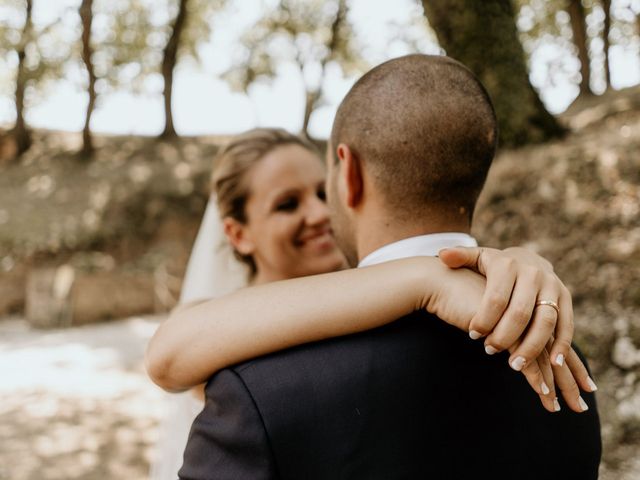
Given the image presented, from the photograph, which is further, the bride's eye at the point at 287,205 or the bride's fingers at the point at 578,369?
the bride's eye at the point at 287,205

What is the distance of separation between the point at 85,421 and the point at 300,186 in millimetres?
5398

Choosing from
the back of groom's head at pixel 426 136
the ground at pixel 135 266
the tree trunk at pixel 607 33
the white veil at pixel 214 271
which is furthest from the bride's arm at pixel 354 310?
the tree trunk at pixel 607 33

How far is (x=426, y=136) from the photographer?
1.46m

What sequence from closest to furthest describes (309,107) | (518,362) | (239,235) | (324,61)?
(518,362), (239,235), (309,107), (324,61)

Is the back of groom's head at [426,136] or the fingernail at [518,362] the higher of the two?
the back of groom's head at [426,136]

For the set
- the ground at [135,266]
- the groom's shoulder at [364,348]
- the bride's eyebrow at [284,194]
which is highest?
the groom's shoulder at [364,348]

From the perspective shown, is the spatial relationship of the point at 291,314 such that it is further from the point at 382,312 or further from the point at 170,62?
the point at 170,62

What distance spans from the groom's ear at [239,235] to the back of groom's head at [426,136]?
1723mm

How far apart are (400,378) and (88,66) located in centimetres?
1840

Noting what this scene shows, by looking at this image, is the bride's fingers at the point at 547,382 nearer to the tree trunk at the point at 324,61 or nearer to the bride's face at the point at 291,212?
the bride's face at the point at 291,212

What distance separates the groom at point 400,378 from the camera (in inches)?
46.4

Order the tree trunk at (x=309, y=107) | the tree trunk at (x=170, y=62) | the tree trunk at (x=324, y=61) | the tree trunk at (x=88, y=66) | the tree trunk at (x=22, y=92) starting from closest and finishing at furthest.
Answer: the tree trunk at (x=88, y=66)
the tree trunk at (x=22, y=92)
the tree trunk at (x=170, y=62)
the tree trunk at (x=324, y=61)
the tree trunk at (x=309, y=107)

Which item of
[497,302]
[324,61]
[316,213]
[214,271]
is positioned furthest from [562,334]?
[324,61]

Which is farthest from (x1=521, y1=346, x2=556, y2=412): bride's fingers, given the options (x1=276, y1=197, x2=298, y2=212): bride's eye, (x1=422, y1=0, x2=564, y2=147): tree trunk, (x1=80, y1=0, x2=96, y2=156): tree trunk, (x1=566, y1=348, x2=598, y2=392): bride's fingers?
(x1=80, y1=0, x2=96, y2=156): tree trunk
